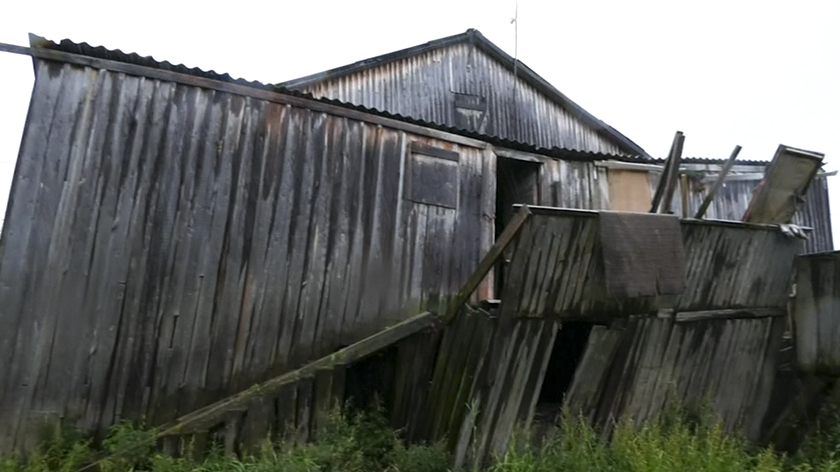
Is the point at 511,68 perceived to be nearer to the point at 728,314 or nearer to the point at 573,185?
the point at 573,185

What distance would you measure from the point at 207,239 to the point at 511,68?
34.8 feet

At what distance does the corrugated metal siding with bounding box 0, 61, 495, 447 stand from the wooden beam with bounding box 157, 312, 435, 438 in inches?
8.4

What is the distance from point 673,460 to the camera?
17.1 ft

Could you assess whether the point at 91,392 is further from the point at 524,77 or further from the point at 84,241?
the point at 524,77

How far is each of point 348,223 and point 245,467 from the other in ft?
9.14

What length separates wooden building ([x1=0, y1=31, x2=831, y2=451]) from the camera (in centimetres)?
518

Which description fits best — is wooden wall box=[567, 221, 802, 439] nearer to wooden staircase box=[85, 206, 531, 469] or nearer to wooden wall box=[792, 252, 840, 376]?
wooden wall box=[792, 252, 840, 376]

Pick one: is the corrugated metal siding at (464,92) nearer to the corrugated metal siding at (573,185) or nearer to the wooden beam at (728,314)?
the corrugated metal siding at (573,185)

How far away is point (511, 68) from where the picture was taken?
14383 mm

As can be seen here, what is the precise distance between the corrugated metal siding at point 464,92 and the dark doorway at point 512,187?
3.05m

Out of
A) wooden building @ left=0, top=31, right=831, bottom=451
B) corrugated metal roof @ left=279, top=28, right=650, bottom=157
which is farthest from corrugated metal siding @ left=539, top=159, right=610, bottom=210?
corrugated metal roof @ left=279, top=28, right=650, bottom=157

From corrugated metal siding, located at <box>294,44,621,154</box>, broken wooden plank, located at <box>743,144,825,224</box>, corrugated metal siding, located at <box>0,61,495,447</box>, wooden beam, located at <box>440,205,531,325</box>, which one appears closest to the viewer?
corrugated metal siding, located at <box>0,61,495,447</box>

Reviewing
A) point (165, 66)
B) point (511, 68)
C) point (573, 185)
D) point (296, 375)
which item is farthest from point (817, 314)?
point (511, 68)

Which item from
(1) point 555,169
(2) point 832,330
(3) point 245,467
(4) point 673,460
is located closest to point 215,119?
(3) point 245,467
